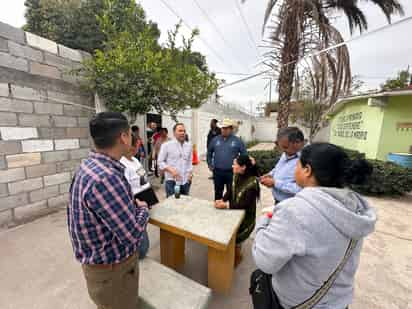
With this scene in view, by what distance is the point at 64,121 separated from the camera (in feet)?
11.3

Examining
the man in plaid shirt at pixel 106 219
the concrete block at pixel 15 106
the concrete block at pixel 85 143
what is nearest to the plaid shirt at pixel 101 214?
the man in plaid shirt at pixel 106 219

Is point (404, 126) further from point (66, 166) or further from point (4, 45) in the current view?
point (4, 45)

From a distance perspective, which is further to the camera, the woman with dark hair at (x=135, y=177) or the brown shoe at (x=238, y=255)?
the brown shoe at (x=238, y=255)

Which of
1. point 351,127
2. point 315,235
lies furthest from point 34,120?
point 351,127

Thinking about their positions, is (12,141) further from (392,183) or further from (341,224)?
(392,183)

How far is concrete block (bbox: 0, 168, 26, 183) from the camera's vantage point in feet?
9.05

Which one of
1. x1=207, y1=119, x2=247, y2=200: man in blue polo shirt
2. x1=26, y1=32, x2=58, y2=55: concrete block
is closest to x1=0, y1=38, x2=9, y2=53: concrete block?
x1=26, y1=32, x2=58, y2=55: concrete block

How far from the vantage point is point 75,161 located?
3.70 metres

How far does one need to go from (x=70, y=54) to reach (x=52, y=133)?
4.96 ft

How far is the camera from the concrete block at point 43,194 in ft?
10.3

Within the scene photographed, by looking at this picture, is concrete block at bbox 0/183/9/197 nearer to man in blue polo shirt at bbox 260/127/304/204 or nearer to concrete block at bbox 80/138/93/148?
concrete block at bbox 80/138/93/148

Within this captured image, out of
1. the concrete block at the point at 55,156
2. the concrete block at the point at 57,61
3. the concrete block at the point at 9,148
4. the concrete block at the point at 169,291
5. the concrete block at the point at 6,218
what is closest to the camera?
the concrete block at the point at 169,291

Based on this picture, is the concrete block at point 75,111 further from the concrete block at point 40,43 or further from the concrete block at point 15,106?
the concrete block at point 40,43

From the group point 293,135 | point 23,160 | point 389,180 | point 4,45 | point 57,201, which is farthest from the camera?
point 389,180
